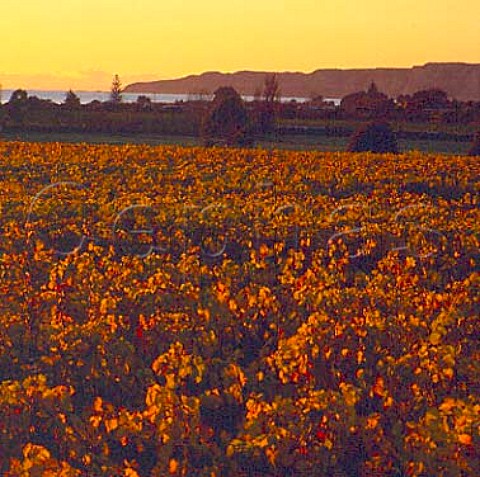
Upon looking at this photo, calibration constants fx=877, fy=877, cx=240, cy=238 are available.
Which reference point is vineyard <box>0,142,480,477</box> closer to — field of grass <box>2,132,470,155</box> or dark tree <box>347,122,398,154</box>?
dark tree <box>347,122,398,154</box>

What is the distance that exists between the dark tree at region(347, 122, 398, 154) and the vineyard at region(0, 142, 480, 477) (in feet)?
71.5

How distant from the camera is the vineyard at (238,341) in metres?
4.94

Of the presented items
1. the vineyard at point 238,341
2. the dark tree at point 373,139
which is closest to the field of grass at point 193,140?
the dark tree at point 373,139

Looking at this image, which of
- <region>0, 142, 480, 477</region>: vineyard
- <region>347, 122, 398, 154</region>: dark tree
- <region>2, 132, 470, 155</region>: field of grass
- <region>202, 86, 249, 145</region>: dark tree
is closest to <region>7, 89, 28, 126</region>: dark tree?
<region>2, 132, 470, 155</region>: field of grass

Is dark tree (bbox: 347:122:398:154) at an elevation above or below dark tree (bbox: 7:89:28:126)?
below

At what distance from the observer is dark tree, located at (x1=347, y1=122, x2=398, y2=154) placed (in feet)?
107

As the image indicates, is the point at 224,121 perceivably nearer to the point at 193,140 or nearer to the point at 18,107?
the point at 193,140

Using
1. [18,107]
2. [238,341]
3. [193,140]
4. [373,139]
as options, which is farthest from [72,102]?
[238,341]

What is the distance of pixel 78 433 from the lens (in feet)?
17.1

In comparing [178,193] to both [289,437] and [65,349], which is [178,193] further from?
[289,437]

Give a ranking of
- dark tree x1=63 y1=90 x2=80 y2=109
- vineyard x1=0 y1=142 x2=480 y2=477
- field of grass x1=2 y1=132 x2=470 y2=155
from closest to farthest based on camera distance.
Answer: vineyard x1=0 y1=142 x2=480 y2=477 → field of grass x1=2 y1=132 x2=470 y2=155 → dark tree x1=63 y1=90 x2=80 y2=109

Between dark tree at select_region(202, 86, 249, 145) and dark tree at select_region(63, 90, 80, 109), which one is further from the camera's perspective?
dark tree at select_region(63, 90, 80, 109)

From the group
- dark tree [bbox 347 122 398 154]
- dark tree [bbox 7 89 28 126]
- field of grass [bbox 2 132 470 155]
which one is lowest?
field of grass [bbox 2 132 470 155]

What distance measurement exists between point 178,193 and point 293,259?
4.64 m
